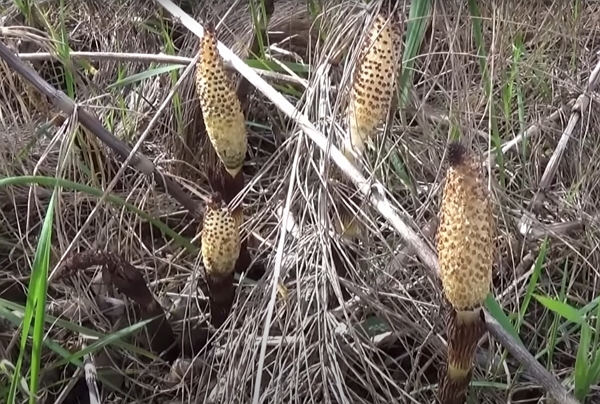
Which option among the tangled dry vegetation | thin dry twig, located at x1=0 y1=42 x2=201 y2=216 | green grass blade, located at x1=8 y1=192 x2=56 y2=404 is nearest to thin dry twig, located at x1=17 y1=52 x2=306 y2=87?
the tangled dry vegetation

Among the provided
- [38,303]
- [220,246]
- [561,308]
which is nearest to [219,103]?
[220,246]

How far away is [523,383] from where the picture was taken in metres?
0.97

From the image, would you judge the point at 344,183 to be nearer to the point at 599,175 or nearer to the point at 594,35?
the point at 599,175

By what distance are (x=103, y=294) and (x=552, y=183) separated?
75cm

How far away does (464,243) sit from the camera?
65cm

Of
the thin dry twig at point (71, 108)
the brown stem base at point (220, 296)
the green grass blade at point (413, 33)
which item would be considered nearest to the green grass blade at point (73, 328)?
the brown stem base at point (220, 296)

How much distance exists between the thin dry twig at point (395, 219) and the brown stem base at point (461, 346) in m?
0.03

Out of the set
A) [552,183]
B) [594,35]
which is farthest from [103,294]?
[594,35]

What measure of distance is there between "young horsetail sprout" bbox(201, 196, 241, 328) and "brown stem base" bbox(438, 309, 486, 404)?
29 centimetres

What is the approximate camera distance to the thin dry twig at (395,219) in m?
0.73

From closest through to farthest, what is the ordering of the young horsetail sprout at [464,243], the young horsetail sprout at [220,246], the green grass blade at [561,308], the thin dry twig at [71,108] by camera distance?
1. the young horsetail sprout at [464,243]
2. the green grass blade at [561,308]
3. the young horsetail sprout at [220,246]
4. the thin dry twig at [71,108]

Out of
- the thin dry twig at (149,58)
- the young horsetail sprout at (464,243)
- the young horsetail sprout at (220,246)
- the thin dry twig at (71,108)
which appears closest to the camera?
the young horsetail sprout at (464,243)

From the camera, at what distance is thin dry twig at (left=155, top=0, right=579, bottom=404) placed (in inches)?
28.6

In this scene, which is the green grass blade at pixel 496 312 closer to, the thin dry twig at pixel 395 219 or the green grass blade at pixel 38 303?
the thin dry twig at pixel 395 219
